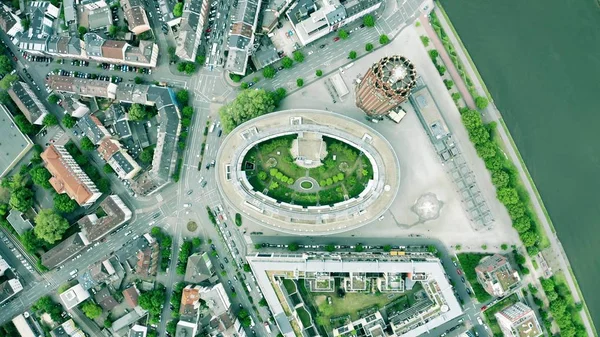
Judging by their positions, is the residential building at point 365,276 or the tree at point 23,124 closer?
the residential building at point 365,276

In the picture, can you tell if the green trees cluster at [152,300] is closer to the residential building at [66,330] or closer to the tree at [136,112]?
the residential building at [66,330]

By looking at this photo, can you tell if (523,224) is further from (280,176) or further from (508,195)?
(280,176)

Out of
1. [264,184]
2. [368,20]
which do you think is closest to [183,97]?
[264,184]

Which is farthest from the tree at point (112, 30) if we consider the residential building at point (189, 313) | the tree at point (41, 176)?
the residential building at point (189, 313)

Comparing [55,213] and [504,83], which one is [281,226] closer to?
[55,213]

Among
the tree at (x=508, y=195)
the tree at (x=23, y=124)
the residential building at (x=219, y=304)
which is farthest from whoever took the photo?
the tree at (x=23, y=124)

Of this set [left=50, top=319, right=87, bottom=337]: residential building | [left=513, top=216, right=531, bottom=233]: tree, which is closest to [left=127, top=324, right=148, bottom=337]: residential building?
[left=50, top=319, right=87, bottom=337]: residential building
